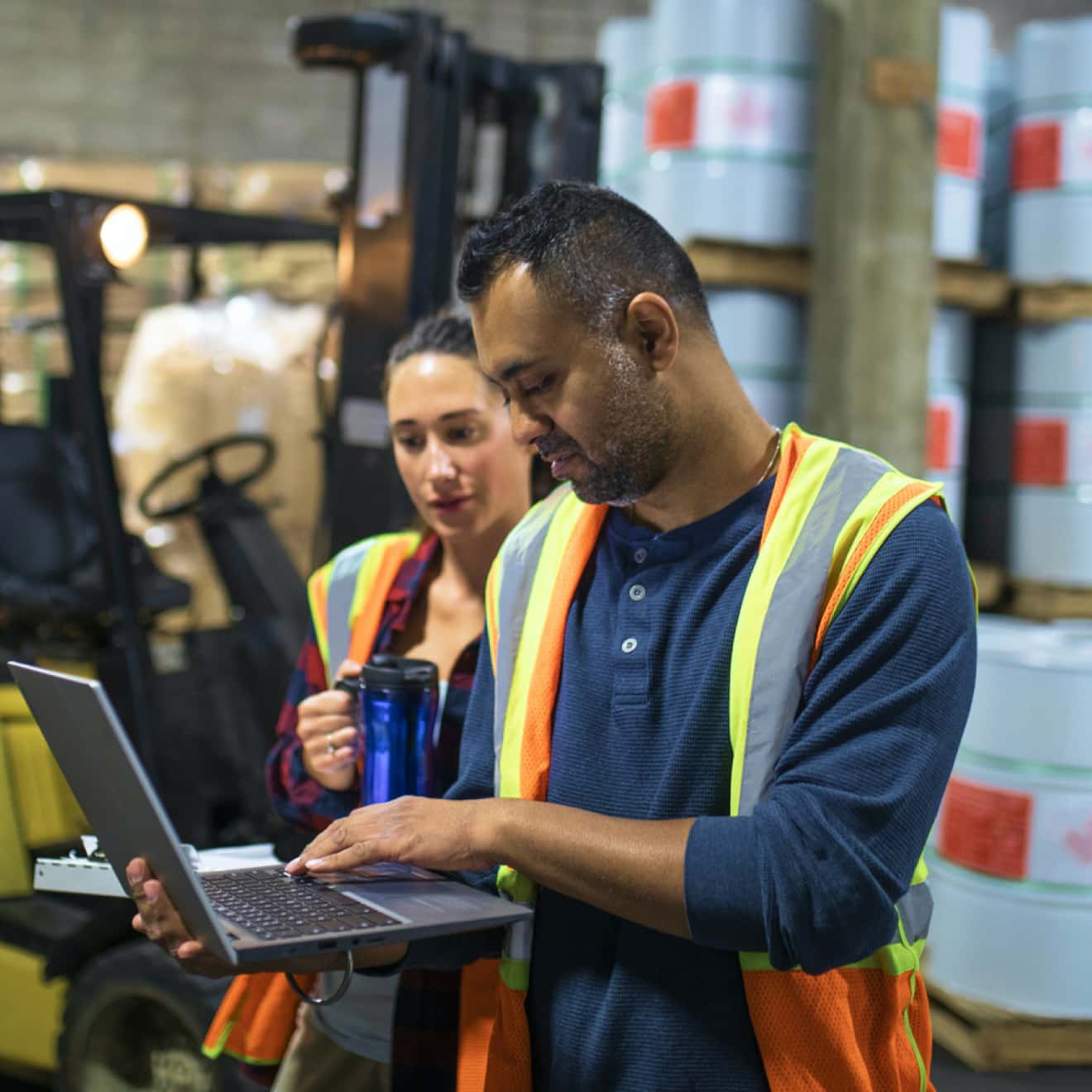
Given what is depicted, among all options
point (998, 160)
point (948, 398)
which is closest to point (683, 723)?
point (948, 398)

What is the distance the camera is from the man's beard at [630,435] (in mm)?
1422

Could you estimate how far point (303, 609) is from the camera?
3.69 metres

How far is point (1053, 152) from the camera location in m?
3.68

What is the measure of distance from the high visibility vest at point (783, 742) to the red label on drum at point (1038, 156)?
8.67ft

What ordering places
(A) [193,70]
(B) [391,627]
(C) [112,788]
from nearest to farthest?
(C) [112,788] → (B) [391,627] → (A) [193,70]

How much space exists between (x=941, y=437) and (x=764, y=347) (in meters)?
0.65

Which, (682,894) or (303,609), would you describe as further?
(303,609)

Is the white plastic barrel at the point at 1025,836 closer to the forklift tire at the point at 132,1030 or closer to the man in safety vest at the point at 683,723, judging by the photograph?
the forklift tire at the point at 132,1030

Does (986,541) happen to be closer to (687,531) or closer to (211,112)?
(687,531)

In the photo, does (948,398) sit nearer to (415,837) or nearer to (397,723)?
(397,723)

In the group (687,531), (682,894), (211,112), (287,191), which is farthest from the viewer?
(211,112)

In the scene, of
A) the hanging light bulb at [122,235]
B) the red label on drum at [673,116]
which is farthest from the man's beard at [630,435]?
the hanging light bulb at [122,235]

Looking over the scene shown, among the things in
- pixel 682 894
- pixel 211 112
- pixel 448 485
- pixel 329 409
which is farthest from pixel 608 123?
pixel 211 112

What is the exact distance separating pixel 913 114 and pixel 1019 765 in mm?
1670
